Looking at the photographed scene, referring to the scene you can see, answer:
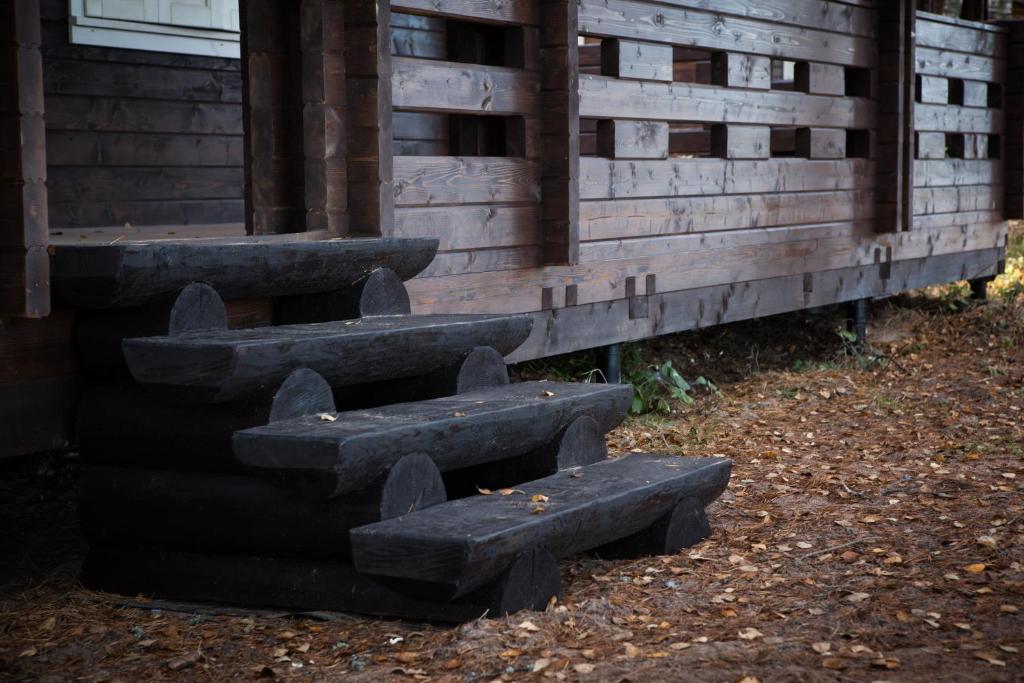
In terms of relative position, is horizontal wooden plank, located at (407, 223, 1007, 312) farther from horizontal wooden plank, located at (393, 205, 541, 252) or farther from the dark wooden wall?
the dark wooden wall


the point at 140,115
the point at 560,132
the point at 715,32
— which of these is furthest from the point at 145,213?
the point at 715,32

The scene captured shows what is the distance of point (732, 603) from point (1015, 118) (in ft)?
29.5

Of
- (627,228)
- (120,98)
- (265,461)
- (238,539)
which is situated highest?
(120,98)

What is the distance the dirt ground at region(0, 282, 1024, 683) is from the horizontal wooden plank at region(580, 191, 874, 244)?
115 cm

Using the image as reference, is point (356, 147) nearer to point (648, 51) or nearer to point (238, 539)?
point (238, 539)

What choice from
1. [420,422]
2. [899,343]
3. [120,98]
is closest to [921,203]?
[899,343]

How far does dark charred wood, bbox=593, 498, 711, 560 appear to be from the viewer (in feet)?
14.8

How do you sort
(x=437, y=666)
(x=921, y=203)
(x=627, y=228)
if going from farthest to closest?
1. (x=921, y=203)
2. (x=627, y=228)
3. (x=437, y=666)

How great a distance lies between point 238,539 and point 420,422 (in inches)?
27.8

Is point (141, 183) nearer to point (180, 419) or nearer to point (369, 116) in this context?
point (369, 116)

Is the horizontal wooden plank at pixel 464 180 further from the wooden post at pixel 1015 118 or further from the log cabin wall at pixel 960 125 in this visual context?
the wooden post at pixel 1015 118

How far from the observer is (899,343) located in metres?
10.5

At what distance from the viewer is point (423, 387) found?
4684mm

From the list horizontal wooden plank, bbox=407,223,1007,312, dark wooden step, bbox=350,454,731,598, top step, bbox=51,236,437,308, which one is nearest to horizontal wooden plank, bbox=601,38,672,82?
horizontal wooden plank, bbox=407,223,1007,312
